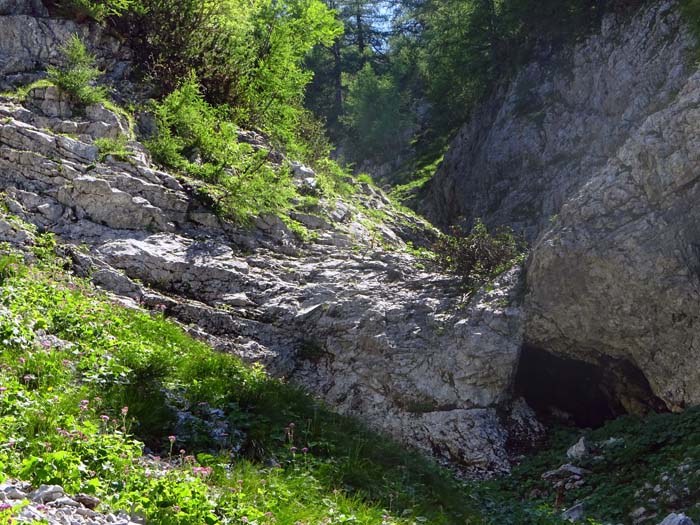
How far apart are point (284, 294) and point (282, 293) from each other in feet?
0.18

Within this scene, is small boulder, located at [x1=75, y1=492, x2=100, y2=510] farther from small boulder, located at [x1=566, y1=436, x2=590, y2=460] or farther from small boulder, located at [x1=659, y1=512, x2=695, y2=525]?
small boulder, located at [x1=566, y1=436, x2=590, y2=460]

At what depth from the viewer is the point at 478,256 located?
13.8m

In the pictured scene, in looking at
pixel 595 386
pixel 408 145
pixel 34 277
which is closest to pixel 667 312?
pixel 595 386

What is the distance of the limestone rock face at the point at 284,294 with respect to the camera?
37.2 feet

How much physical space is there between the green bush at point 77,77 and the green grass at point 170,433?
6378mm

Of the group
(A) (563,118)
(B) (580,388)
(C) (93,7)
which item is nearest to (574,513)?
(B) (580,388)

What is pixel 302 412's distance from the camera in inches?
328

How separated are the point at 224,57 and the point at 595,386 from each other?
1336 centimetres

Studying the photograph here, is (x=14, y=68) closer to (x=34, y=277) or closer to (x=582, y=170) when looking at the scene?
(x=34, y=277)

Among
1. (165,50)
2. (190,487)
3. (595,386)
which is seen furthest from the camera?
(165,50)

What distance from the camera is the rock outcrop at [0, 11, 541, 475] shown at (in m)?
11.4

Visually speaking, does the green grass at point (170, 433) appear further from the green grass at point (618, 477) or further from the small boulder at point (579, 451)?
the small boulder at point (579, 451)

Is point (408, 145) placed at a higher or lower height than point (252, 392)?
higher

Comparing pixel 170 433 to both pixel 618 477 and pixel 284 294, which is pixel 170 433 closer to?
pixel 618 477
